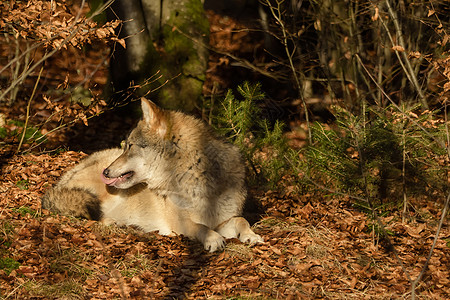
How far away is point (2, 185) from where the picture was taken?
7559 millimetres

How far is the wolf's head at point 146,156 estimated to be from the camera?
639cm

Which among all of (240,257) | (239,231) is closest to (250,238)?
(239,231)

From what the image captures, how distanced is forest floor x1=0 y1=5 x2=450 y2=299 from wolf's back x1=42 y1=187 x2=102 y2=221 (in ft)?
0.40

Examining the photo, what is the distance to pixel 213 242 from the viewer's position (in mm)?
5922

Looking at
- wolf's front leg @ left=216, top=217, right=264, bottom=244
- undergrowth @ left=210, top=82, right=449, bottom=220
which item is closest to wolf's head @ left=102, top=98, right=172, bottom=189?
wolf's front leg @ left=216, top=217, right=264, bottom=244

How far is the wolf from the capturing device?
20.8 feet

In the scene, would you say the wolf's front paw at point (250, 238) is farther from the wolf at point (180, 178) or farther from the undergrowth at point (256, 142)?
the undergrowth at point (256, 142)

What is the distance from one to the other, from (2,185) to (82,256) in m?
2.68

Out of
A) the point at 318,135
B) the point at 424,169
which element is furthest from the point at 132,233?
the point at 424,169

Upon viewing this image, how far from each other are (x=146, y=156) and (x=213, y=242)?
4.71 ft

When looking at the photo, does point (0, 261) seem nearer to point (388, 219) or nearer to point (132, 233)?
point (132, 233)

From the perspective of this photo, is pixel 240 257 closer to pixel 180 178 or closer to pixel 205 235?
pixel 205 235

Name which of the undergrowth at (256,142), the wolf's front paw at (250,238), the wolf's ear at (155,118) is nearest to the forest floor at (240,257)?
the wolf's front paw at (250,238)

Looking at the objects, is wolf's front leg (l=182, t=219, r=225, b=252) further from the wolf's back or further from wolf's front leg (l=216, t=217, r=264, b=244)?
the wolf's back
